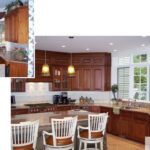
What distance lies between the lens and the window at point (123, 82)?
7742 millimetres

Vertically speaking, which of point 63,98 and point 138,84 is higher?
point 138,84

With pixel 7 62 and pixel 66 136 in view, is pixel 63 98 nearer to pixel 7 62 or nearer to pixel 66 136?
pixel 66 136

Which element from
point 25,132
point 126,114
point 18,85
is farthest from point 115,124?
point 25,132

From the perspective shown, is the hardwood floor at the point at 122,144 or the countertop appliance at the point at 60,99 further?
the countertop appliance at the point at 60,99

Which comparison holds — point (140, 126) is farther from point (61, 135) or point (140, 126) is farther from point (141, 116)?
point (61, 135)

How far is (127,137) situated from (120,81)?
84.5 inches

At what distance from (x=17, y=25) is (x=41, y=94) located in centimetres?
545

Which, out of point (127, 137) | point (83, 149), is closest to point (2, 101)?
point (83, 149)

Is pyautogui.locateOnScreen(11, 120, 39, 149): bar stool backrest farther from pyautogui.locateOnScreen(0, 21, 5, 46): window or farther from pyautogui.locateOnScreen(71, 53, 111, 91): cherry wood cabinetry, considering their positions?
pyautogui.locateOnScreen(71, 53, 111, 91): cherry wood cabinetry

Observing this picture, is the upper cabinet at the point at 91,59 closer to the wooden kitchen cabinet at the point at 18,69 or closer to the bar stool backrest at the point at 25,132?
the bar stool backrest at the point at 25,132

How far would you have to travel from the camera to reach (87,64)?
26.0 ft

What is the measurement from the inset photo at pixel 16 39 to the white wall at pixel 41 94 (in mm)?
4917

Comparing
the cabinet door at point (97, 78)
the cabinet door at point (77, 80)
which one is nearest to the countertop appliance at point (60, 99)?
the cabinet door at point (77, 80)

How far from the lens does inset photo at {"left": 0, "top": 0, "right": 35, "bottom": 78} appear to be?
2406mm
